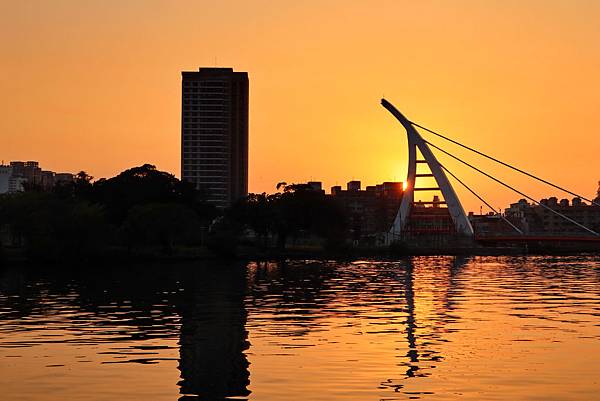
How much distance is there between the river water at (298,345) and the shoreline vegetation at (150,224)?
4984 centimetres

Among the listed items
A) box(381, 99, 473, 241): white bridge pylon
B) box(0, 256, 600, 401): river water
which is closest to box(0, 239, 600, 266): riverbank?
box(381, 99, 473, 241): white bridge pylon

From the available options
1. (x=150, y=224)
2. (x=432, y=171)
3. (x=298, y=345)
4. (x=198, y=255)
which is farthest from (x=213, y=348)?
(x=432, y=171)

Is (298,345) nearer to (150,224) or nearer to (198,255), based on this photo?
(150,224)

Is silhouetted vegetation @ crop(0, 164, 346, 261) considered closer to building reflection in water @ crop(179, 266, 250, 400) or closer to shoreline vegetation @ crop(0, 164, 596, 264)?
shoreline vegetation @ crop(0, 164, 596, 264)

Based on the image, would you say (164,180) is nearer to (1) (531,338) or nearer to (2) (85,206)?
(2) (85,206)

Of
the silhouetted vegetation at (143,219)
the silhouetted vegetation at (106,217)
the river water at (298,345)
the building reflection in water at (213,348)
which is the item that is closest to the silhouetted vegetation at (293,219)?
the silhouetted vegetation at (143,219)

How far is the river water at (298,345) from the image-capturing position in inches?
1011

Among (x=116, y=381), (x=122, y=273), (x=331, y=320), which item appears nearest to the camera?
(x=116, y=381)

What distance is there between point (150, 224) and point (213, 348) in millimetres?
102591

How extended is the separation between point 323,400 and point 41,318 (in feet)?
79.6

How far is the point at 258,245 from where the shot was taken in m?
177

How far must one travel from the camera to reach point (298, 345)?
34.5 m

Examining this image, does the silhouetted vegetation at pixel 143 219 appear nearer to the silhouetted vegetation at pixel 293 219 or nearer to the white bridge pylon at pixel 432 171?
the silhouetted vegetation at pixel 293 219

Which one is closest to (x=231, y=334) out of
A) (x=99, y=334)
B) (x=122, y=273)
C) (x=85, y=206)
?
(x=99, y=334)
